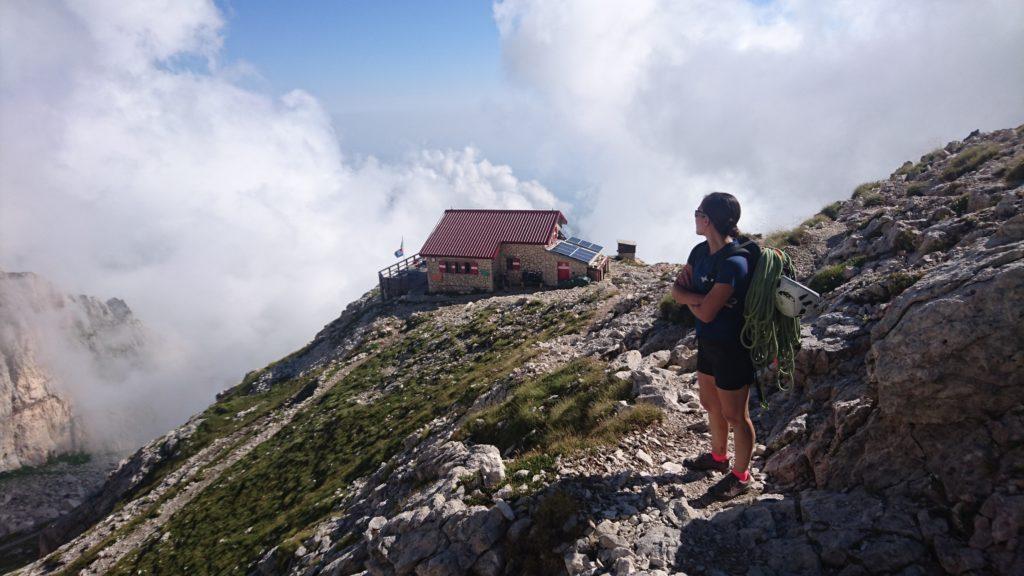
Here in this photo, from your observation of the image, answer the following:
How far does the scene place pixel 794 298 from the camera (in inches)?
235

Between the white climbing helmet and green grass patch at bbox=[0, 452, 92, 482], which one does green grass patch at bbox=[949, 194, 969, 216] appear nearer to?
the white climbing helmet

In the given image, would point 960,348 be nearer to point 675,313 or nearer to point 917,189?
point 675,313

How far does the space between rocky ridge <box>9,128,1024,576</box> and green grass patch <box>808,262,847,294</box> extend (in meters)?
0.12

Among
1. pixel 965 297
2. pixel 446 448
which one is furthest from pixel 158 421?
pixel 965 297

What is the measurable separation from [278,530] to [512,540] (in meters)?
13.3

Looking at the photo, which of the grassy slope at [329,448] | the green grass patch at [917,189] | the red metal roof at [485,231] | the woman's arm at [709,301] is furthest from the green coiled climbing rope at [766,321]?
the red metal roof at [485,231]

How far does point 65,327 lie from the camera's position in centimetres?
13175

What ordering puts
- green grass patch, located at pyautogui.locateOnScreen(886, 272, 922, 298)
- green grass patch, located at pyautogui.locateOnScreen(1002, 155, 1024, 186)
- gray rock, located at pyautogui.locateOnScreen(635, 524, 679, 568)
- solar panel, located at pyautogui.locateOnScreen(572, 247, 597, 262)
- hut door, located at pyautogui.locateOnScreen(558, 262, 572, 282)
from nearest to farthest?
gray rock, located at pyautogui.locateOnScreen(635, 524, 679, 568), green grass patch, located at pyautogui.locateOnScreen(886, 272, 922, 298), green grass patch, located at pyautogui.locateOnScreen(1002, 155, 1024, 186), solar panel, located at pyautogui.locateOnScreen(572, 247, 597, 262), hut door, located at pyautogui.locateOnScreen(558, 262, 572, 282)

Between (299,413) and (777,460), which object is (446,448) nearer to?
(777,460)

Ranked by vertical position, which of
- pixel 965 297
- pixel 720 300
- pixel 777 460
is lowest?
pixel 777 460

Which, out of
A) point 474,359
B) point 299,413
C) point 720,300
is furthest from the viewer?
point 299,413

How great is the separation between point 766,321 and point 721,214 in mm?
1454

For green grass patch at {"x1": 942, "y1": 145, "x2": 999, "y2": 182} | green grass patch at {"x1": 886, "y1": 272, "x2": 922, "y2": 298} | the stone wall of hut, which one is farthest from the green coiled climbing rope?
the stone wall of hut

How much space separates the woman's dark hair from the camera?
249 inches
